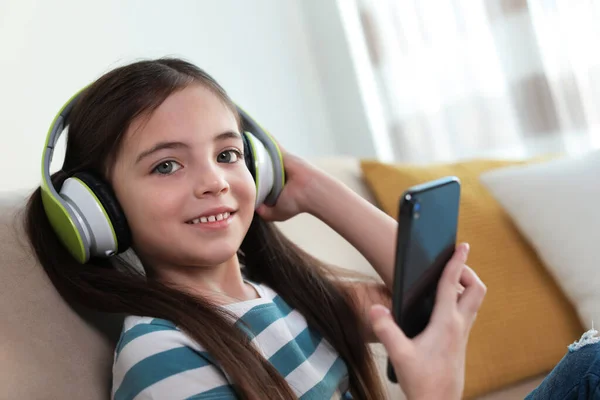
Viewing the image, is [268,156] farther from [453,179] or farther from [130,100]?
[453,179]

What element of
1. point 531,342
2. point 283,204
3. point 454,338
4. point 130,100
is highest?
point 130,100

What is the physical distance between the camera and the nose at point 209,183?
3.39ft

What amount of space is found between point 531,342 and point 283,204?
60 centimetres

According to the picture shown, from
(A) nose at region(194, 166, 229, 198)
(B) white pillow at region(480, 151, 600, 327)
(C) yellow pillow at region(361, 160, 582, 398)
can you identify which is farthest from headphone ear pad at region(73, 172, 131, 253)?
(B) white pillow at region(480, 151, 600, 327)

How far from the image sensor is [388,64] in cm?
263

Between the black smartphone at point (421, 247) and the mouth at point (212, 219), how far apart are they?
0.33m

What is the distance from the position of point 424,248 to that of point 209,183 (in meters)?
0.34

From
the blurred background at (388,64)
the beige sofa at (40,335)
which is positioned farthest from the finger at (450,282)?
the blurred background at (388,64)

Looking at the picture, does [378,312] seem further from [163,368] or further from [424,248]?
[163,368]

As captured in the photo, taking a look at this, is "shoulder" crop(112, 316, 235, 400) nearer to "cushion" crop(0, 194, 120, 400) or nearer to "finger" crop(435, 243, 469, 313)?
"cushion" crop(0, 194, 120, 400)

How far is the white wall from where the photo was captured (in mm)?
1548

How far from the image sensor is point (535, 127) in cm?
239

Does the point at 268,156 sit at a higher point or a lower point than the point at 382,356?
higher

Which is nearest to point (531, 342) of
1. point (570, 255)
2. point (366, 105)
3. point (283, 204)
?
point (570, 255)
